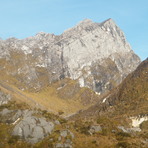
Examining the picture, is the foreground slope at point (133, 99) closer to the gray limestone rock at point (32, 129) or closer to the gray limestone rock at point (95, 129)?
the gray limestone rock at point (95, 129)

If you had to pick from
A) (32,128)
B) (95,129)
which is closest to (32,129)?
(32,128)

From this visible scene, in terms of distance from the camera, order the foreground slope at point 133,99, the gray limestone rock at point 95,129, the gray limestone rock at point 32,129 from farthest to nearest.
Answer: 1. the foreground slope at point 133,99
2. the gray limestone rock at point 95,129
3. the gray limestone rock at point 32,129

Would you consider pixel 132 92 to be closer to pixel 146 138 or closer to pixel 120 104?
pixel 120 104

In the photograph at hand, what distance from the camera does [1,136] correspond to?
47.2 meters

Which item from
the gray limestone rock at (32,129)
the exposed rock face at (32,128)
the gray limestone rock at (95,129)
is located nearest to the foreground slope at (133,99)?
the gray limestone rock at (95,129)

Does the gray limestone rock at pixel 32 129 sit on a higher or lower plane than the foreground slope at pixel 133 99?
lower

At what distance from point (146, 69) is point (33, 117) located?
160 metres

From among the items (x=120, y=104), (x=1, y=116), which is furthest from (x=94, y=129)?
(x=120, y=104)

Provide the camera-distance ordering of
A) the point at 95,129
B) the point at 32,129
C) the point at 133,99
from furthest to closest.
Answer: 1. the point at 133,99
2. the point at 95,129
3. the point at 32,129

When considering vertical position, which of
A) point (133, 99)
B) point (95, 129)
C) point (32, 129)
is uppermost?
point (133, 99)

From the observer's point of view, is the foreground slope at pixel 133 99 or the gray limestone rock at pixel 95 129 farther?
the foreground slope at pixel 133 99

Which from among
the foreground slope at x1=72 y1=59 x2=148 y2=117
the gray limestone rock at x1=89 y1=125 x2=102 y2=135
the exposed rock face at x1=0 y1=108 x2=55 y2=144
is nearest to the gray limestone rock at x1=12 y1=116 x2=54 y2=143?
the exposed rock face at x1=0 y1=108 x2=55 y2=144

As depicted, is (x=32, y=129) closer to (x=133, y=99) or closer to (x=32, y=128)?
(x=32, y=128)

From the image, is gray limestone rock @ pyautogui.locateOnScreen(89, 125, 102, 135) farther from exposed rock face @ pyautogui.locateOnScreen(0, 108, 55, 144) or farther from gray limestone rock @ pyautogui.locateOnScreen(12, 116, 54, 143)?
gray limestone rock @ pyautogui.locateOnScreen(12, 116, 54, 143)
